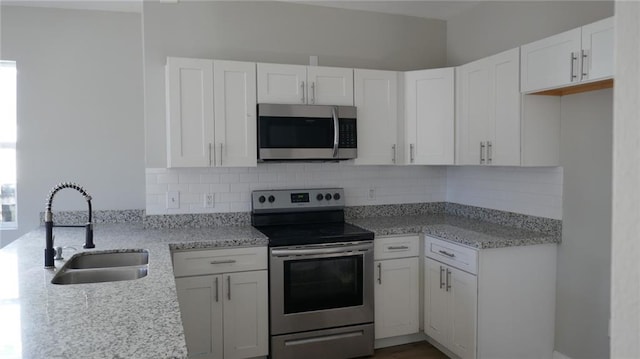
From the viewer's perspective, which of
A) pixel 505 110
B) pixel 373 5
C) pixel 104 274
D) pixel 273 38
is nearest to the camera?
pixel 104 274

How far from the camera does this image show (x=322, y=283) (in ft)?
10.2

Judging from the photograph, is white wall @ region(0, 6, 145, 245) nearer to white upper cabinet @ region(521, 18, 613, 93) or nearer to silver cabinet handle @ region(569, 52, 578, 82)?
white upper cabinet @ region(521, 18, 613, 93)

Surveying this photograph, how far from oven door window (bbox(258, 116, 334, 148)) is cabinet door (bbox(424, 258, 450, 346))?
47.5 inches

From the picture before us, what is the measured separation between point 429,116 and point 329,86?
33.7 inches

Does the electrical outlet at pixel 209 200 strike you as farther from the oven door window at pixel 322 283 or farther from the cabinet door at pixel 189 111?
the oven door window at pixel 322 283

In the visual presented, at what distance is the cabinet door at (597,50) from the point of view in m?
2.35

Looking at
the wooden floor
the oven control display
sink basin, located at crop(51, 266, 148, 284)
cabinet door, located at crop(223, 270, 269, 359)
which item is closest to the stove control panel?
the oven control display

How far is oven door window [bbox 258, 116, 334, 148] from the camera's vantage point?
3242 mm

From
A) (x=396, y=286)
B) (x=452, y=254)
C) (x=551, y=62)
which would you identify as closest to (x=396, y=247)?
(x=396, y=286)

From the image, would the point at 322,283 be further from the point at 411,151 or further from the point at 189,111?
the point at 189,111

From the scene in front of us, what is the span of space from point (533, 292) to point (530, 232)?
42 centimetres

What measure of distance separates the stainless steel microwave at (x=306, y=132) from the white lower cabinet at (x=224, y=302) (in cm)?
77

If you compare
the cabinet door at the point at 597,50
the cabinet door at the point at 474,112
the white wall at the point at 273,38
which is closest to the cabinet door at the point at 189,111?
the white wall at the point at 273,38

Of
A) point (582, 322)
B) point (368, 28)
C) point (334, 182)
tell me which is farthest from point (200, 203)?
point (582, 322)
